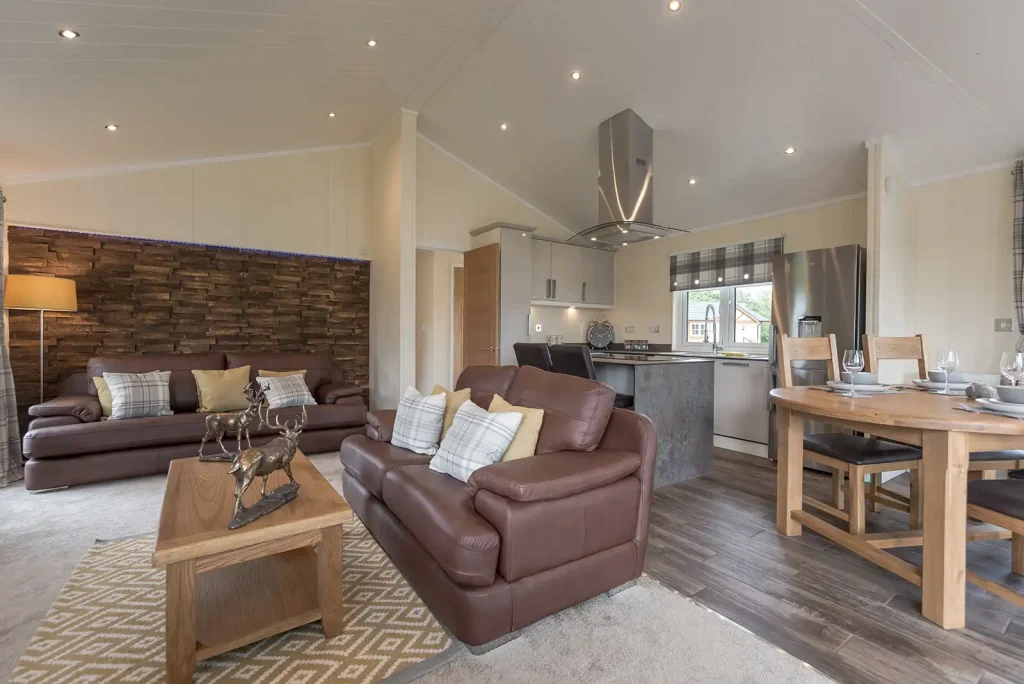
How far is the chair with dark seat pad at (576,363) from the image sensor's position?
3027mm

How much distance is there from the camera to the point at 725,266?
492 cm

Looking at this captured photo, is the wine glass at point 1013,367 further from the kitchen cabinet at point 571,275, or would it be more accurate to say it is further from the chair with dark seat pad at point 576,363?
the kitchen cabinet at point 571,275

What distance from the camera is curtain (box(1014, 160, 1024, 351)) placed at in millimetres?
3188

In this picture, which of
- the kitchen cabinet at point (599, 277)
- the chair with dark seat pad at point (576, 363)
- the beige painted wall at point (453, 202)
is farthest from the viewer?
the kitchen cabinet at point (599, 277)

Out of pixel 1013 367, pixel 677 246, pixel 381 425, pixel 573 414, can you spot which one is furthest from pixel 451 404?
pixel 677 246

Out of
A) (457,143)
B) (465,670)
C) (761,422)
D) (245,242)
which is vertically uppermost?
(457,143)

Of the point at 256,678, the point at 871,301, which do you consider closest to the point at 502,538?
the point at 256,678

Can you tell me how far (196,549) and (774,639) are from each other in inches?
76.5

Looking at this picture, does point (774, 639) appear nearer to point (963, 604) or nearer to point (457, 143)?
point (963, 604)

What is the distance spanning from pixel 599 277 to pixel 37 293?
17.9 ft

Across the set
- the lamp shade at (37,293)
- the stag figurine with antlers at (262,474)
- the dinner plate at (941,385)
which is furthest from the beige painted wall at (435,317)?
the dinner plate at (941,385)

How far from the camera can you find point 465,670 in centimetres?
148

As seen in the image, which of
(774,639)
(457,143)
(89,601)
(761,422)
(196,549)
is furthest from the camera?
(457,143)

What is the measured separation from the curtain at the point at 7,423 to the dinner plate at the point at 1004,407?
18.5 ft
